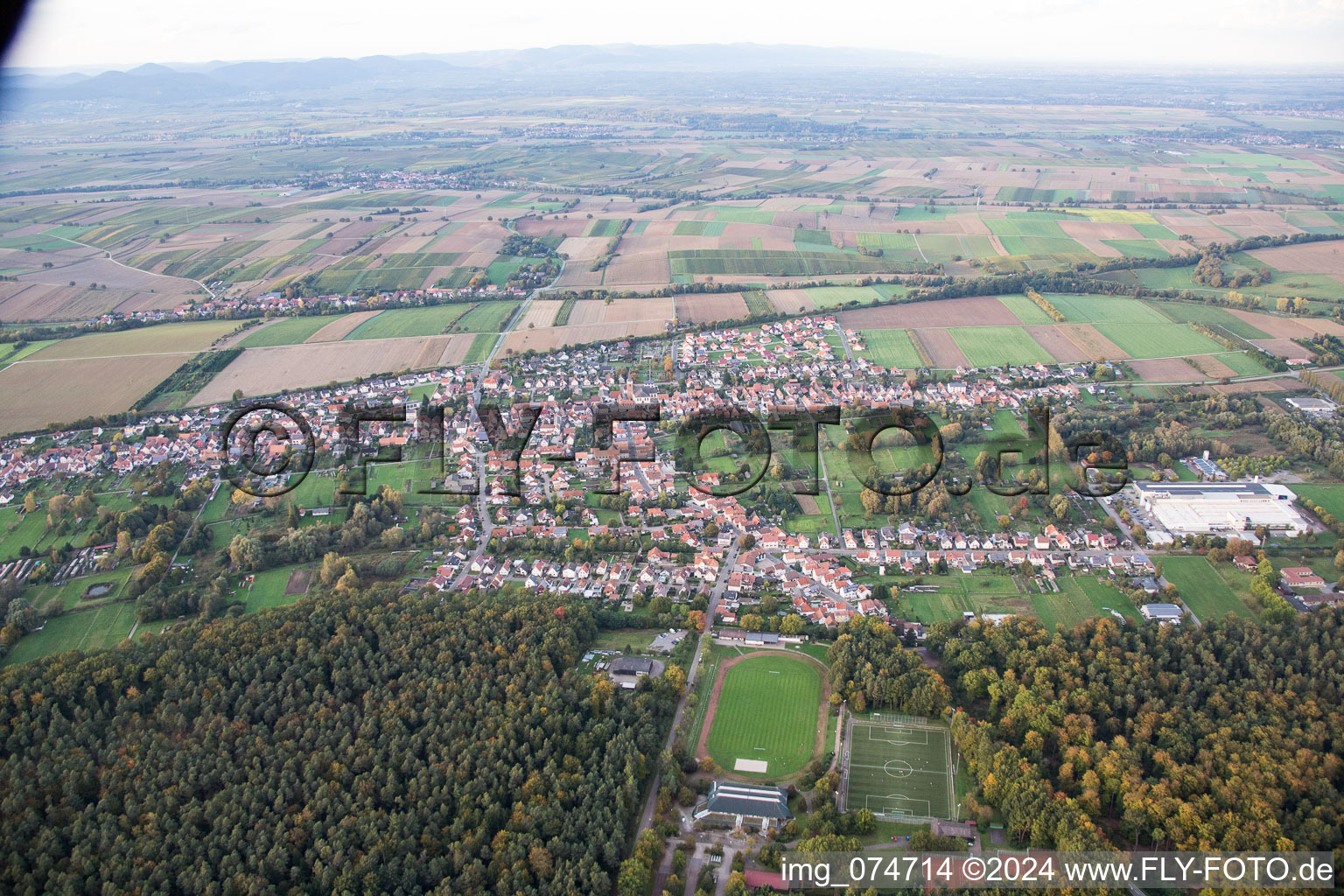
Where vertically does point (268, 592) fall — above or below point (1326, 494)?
below

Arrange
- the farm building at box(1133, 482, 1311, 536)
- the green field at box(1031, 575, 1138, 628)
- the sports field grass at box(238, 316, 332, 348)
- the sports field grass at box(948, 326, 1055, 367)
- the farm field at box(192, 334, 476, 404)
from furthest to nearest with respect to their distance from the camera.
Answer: the sports field grass at box(238, 316, 332, 348) < the sports field grass at box(948, 326, 1055, 367) < the farm field at box(192, 334, 476, 404) < the farm building at box(1133, 482, 1311, 536) < the green field at box(1031, 575, 1138, 628)

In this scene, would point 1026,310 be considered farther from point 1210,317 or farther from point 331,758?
point 331,758

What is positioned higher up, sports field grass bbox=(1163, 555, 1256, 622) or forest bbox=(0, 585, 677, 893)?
forest bbox=(0, 585, 677, 893)

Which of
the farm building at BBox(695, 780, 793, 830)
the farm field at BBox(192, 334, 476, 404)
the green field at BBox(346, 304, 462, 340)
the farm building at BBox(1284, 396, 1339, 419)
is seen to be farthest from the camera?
the green field at BBox(346, 304, 462, 340)

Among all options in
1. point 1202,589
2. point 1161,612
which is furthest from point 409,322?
point 1202,589

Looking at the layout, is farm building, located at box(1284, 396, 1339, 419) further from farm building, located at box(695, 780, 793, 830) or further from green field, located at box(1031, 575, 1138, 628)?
farm building, located at box(695, 780, 793, 830)

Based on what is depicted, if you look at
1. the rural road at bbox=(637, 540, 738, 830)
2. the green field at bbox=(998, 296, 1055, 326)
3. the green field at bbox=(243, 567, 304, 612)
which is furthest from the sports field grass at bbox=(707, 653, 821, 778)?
the green field at bbox=(998, 296, 1055, 326)

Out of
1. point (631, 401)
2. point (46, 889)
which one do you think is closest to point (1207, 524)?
point (631, 401)

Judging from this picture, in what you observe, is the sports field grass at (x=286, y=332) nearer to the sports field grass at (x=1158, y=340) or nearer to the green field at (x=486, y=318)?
the green field at (x=486, y=318)
